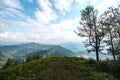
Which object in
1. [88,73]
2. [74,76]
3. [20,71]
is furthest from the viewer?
[20,71]

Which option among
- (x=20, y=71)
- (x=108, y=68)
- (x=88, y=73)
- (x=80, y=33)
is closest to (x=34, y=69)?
(x=20, y=71)

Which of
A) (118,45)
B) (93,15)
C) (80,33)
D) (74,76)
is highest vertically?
(93,15)

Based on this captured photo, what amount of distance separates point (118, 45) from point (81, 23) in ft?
39.2

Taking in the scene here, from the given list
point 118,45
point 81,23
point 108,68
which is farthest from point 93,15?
point 108,68

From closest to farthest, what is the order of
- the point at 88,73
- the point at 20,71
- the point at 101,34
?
the point at 88,73 → the point at 20,71 → the point at 101,34

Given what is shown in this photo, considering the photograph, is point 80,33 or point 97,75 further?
point 80,33

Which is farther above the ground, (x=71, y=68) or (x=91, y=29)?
(x=91, y=29)

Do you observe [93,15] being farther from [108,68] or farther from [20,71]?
[20,71]

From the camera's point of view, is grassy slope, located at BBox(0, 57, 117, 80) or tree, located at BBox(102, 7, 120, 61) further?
tree, located at BBox(102, 7, 120, 61)

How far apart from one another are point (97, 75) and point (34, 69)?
7455 millimetres

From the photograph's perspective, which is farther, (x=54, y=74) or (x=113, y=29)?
(x=113, y=29)

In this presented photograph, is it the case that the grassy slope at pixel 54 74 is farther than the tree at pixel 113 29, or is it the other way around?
the tree at pixel 113 29

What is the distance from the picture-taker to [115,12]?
1742 inches

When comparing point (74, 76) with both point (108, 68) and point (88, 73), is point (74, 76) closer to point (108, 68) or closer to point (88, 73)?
point (88, 73)
